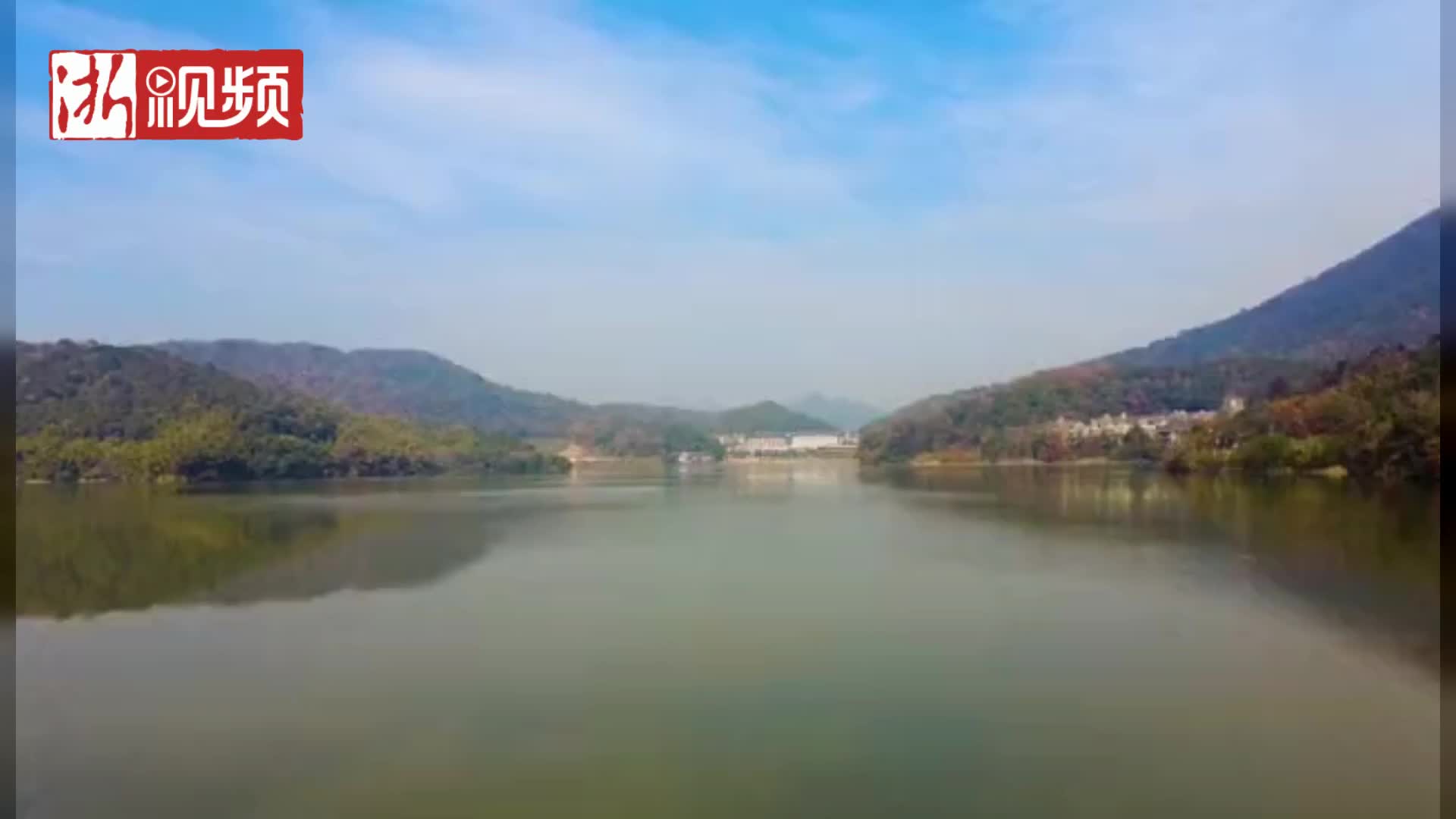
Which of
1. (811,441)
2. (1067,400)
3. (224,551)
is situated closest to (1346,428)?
(224,551)

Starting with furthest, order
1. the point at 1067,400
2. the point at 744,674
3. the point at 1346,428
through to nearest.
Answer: the point at 1067,400 → the point at 1346,428 → the point at 744,674

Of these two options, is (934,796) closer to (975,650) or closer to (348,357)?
(975,650)

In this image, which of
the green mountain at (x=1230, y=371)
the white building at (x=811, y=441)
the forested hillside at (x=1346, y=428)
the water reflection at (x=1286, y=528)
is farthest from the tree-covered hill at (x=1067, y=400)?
the water reflection at (x=1286, y=528)

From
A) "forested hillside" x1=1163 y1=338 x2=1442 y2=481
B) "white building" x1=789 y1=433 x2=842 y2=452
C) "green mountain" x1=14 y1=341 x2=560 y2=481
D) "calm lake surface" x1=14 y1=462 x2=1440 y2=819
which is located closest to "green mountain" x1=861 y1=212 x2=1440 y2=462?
"forested hillside" x1=1163 y1=338 x2=1442 y2=481

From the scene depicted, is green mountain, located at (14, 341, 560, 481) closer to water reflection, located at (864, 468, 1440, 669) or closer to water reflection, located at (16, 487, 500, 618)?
water reflection, located at (16, 487, 500, 618)

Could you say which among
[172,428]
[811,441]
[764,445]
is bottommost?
[764,445]

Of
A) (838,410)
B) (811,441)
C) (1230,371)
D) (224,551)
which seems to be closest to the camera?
(224,551)

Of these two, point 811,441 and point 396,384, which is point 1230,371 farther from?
point 396,384
